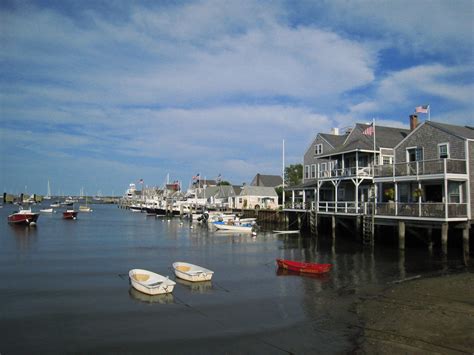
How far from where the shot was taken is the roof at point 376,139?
42375 millimetres

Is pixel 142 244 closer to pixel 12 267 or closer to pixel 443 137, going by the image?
pixel 12 267

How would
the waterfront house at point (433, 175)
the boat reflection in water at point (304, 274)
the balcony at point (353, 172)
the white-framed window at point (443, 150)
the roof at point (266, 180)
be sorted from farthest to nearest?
the roof at point (266, 180) < the balcony at point (353, 172) < the white-framed window at point (443, 150) < the waterfront house at point (433, 175) < the boat reflection in water at point (304, 274)

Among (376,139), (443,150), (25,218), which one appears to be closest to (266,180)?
(25,218)

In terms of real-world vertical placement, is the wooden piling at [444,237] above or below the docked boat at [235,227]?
above

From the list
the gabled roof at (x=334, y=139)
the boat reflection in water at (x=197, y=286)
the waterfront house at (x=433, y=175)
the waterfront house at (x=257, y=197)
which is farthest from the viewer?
the waterfront house at (x=257, y=197)

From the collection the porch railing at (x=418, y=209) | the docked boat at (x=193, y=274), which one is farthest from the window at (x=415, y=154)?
the docked boat at (x=193, y=274)

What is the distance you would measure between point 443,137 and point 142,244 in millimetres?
30332

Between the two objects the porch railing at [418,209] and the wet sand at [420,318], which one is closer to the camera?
the wet sand at [420,318]

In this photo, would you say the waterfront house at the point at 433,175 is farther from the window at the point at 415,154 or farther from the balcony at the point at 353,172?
the balcony at the point at 353,172

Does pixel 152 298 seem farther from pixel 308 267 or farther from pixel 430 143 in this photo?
pixel 430 143

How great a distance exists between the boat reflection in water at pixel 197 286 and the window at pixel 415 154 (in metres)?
22.5

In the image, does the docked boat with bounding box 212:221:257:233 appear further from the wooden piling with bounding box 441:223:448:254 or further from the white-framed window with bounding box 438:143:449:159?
the wooden piling with bounding box 441:223:448:254

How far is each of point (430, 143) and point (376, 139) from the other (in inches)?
426

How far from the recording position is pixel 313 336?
13516 mm
